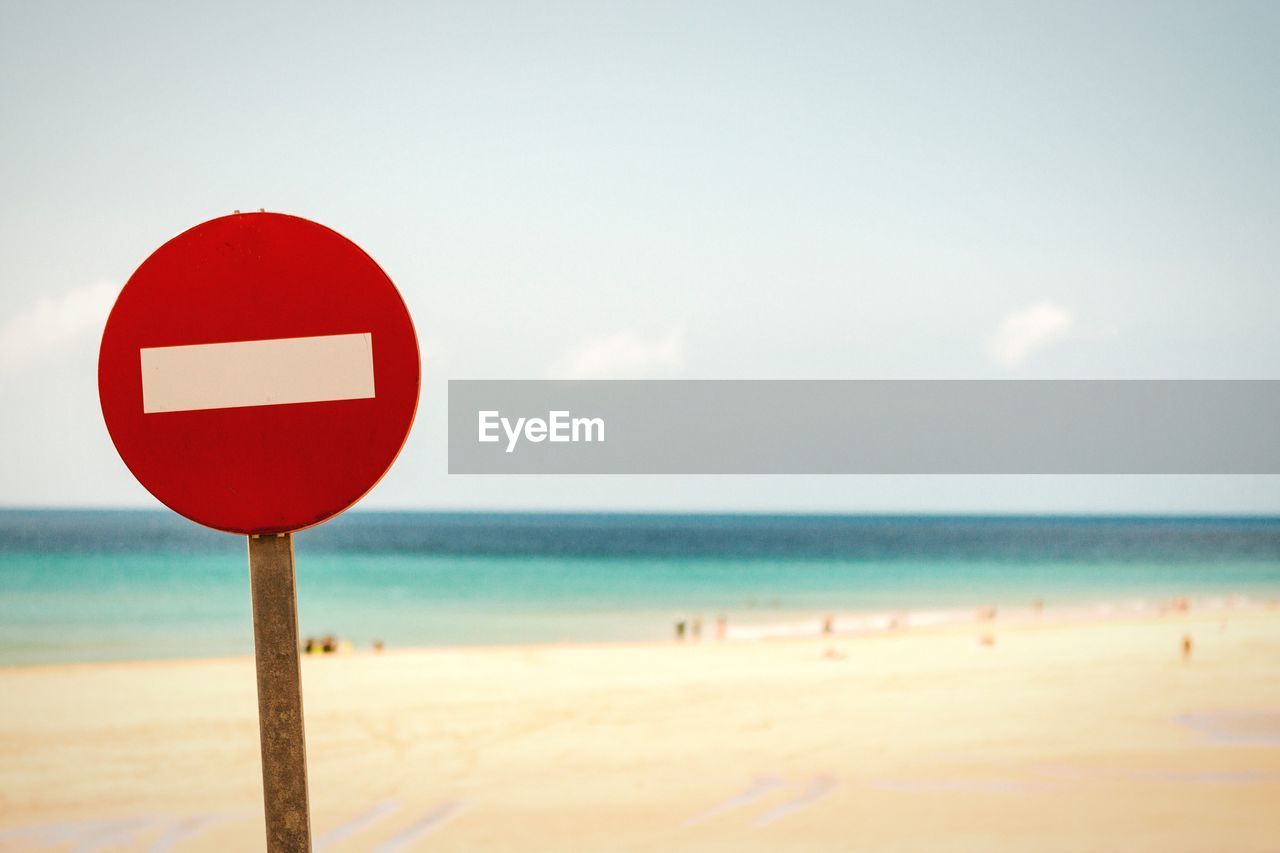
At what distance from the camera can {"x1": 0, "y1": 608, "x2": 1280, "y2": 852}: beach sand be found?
3.78 m

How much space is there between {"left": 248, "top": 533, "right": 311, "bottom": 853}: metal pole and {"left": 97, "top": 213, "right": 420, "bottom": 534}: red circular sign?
47 millimetres

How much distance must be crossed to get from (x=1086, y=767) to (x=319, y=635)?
49.2 feet

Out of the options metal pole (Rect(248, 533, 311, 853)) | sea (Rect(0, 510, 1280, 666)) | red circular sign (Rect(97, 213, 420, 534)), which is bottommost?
sea (Rect(0, 510, 1280, 666))

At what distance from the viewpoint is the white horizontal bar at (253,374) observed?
1.14m

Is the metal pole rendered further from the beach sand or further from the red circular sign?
the beach sand

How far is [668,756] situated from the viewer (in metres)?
4.88

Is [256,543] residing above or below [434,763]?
above

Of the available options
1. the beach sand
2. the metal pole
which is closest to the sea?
the beach sand

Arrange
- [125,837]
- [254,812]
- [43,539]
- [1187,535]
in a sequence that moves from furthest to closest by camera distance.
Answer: [1187,535] → [43,539] → [254,812] → [125,837]

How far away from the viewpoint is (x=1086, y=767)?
466 cm

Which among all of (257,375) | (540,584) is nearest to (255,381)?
(257,375)

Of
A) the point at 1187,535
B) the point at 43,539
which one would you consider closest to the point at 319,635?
the point at 43,539

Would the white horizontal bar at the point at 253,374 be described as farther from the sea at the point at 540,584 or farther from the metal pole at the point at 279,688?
the sea at the point at 540,584

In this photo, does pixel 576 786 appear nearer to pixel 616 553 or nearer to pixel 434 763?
pixel 434 763
